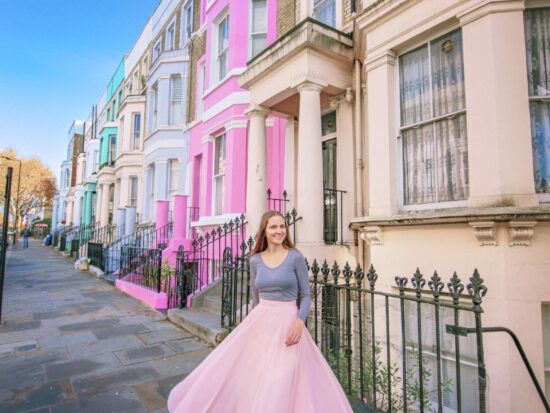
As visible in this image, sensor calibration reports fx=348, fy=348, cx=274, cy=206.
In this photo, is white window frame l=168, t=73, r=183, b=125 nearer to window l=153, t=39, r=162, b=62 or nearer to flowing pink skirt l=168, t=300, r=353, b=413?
window l=153, t=39, r=162, b=62

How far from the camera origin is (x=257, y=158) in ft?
22.9

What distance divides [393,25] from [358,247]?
11.3ft

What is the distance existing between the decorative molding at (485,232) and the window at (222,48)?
27.2 feet

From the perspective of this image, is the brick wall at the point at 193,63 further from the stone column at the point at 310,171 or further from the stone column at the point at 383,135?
the stone column at the point at 383,135

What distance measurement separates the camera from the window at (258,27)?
9.09m

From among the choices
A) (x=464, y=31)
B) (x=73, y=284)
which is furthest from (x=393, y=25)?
(x=73, y=284)

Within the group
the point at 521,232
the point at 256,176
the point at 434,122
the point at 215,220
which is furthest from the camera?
the point at 215,220

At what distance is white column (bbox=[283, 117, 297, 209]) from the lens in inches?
311

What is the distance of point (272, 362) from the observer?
7.94 ft

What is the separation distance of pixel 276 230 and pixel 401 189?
273 centimetres

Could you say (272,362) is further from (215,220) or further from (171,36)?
(171,36)

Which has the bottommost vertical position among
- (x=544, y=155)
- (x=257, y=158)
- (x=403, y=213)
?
(x=403, y=213)

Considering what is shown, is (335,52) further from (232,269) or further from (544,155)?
(232,269)

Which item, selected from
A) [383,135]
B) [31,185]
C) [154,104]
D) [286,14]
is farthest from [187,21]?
[31,185]
